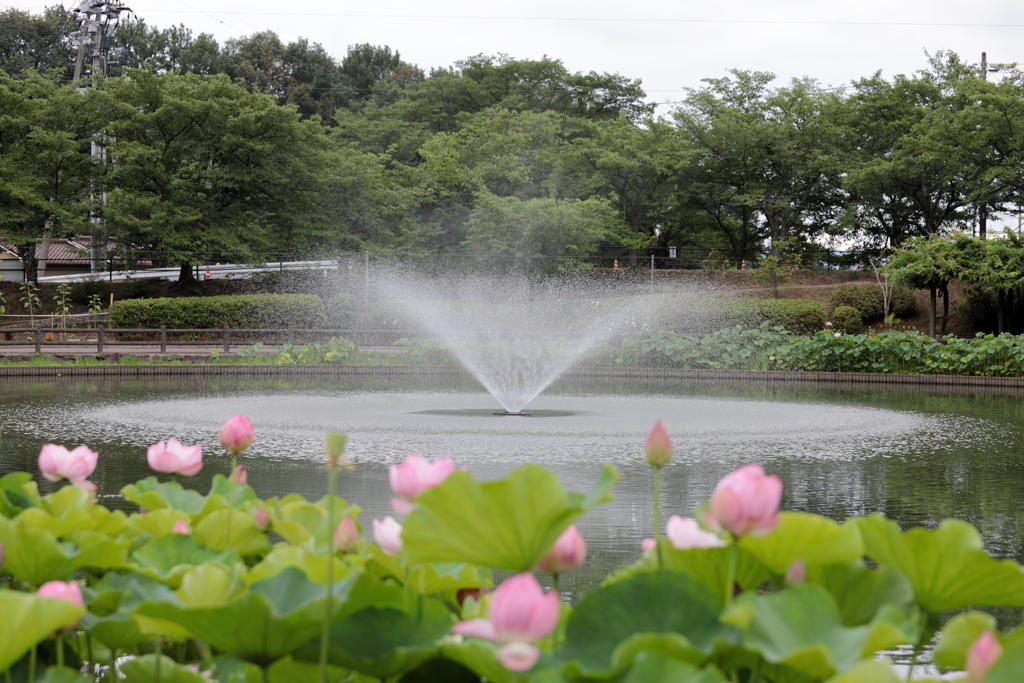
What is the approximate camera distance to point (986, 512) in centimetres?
661

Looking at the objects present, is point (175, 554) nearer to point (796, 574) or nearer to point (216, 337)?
point (796, 574)

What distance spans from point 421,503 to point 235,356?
75.0 feet

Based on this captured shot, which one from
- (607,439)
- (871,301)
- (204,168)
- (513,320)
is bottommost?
(607,439)

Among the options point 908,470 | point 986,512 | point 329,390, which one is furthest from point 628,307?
point 986,512

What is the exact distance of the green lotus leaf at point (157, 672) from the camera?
1.56 meters

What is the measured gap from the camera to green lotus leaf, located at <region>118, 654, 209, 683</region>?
1.56 m

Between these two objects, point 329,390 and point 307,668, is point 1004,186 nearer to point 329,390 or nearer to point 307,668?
point 329,390

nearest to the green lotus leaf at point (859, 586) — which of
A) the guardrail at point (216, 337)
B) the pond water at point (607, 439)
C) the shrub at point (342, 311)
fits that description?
the pond water at point (607, 439)

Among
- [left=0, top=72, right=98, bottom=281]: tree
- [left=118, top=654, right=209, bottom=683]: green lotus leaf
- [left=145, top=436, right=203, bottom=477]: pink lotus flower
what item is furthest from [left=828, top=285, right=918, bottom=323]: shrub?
[left=118, top=654, right=209, bottom=683]: green lotus leaf

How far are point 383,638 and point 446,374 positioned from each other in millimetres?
19063

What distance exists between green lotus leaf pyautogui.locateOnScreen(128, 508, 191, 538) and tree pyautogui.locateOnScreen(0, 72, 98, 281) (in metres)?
33.7

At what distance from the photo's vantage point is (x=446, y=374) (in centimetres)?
2045

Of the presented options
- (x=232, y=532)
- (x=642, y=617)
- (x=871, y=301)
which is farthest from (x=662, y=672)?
(x=871, y=301)

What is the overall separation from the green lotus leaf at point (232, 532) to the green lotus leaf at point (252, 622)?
2.65ft
